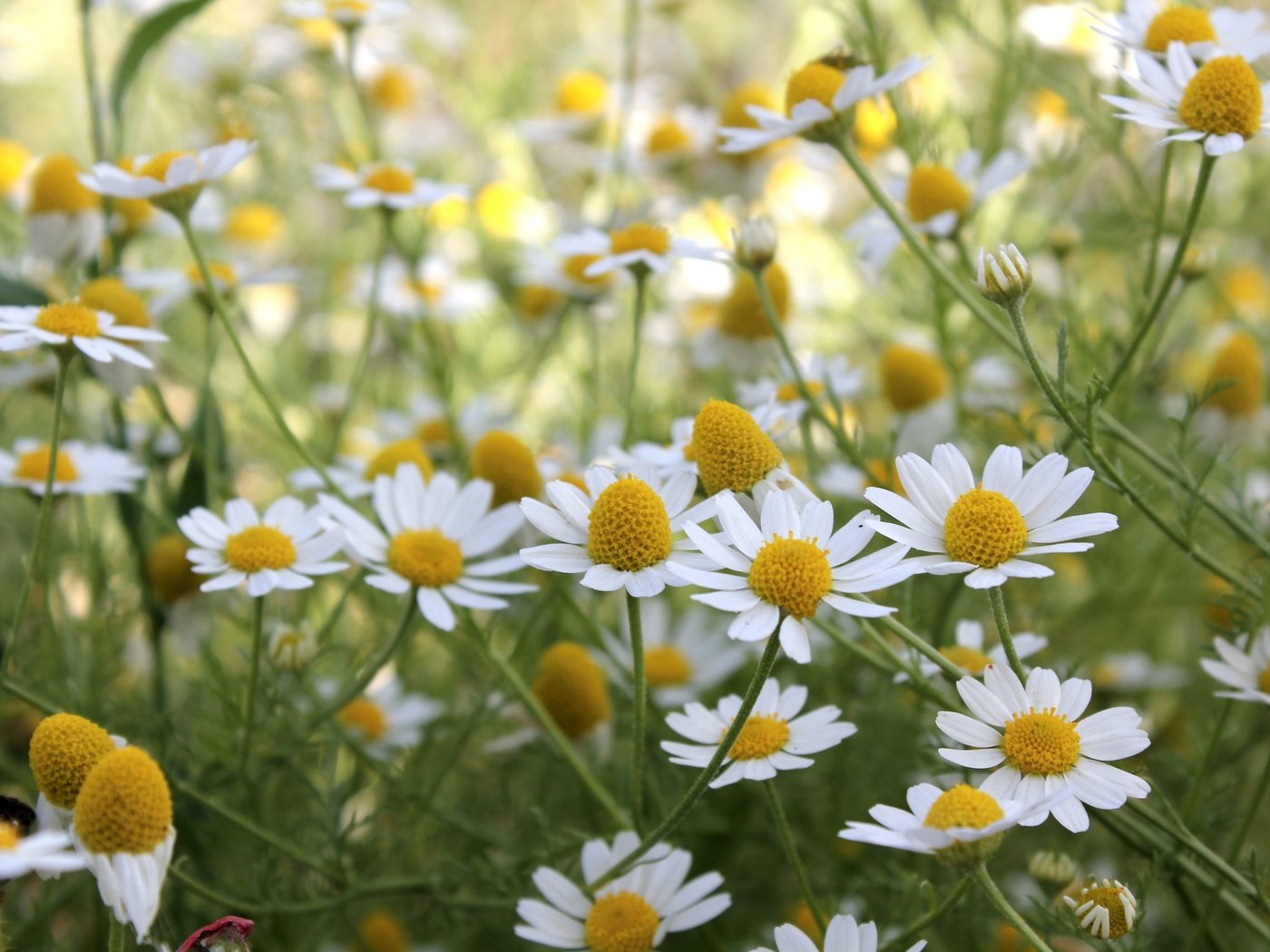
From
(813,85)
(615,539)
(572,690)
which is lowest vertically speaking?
(572,690)

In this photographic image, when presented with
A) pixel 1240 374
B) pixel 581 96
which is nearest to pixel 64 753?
pixel 1240 374

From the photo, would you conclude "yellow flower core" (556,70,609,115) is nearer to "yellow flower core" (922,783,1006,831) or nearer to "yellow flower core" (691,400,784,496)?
"yellow flower core" (691,400,784,496)

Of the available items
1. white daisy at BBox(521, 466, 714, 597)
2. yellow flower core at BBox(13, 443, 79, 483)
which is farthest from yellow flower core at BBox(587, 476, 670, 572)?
yellow flower core at BBox(13, 443, 79, 483)

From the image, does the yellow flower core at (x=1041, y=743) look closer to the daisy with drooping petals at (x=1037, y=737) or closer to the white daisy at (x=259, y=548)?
the daisy with drooping petals at (x=1037, y=737)

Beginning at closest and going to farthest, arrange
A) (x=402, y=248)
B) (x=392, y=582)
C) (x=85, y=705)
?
(x=392, y=582) < (x=85, y=705) < (x=402, y=248)

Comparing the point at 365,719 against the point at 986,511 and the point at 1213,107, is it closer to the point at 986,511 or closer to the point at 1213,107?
the point at 986,511

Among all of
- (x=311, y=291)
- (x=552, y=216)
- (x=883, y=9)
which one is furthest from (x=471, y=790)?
(x=883, y=9)

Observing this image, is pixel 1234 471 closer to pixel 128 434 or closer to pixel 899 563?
pixel 899 563
